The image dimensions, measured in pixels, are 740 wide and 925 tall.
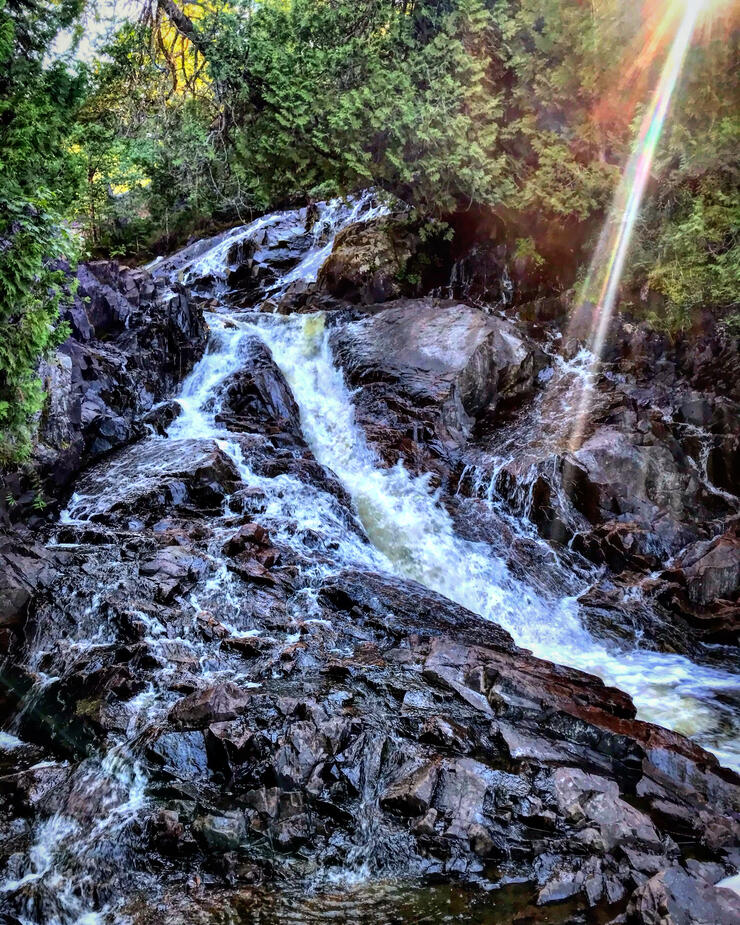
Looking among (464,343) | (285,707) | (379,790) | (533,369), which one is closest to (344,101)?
(464,343)

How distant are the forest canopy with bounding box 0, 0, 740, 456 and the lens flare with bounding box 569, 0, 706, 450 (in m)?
0.23

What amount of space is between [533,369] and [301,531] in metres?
6.89

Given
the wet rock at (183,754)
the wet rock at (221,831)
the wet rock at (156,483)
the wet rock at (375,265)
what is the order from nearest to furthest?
the wet rock at (221,831) < the wet rock at (183,754) < the wet rock at (156,483) < the wet rock at (375,265)

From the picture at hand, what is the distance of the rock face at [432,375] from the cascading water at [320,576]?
20.1 inches

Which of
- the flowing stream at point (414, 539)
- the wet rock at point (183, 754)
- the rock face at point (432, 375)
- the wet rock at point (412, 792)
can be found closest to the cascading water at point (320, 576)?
the flowing stream at point (414, 539)

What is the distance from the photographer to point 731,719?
6.32m

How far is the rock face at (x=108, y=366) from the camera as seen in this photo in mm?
9500

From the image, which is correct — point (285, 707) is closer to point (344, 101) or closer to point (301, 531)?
point (301, 531)

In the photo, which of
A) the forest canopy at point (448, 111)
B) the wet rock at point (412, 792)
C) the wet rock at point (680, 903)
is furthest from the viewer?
the forest canopy at point (448, 111)

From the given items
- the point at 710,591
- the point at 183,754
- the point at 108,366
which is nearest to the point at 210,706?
the point at 183,754

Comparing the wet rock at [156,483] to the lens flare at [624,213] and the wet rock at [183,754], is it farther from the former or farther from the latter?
the lens flare at [624,213]

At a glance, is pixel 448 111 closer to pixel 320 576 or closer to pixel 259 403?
pixel 259 403

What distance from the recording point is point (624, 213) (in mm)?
12578

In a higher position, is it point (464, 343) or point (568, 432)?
point (464, 343)
